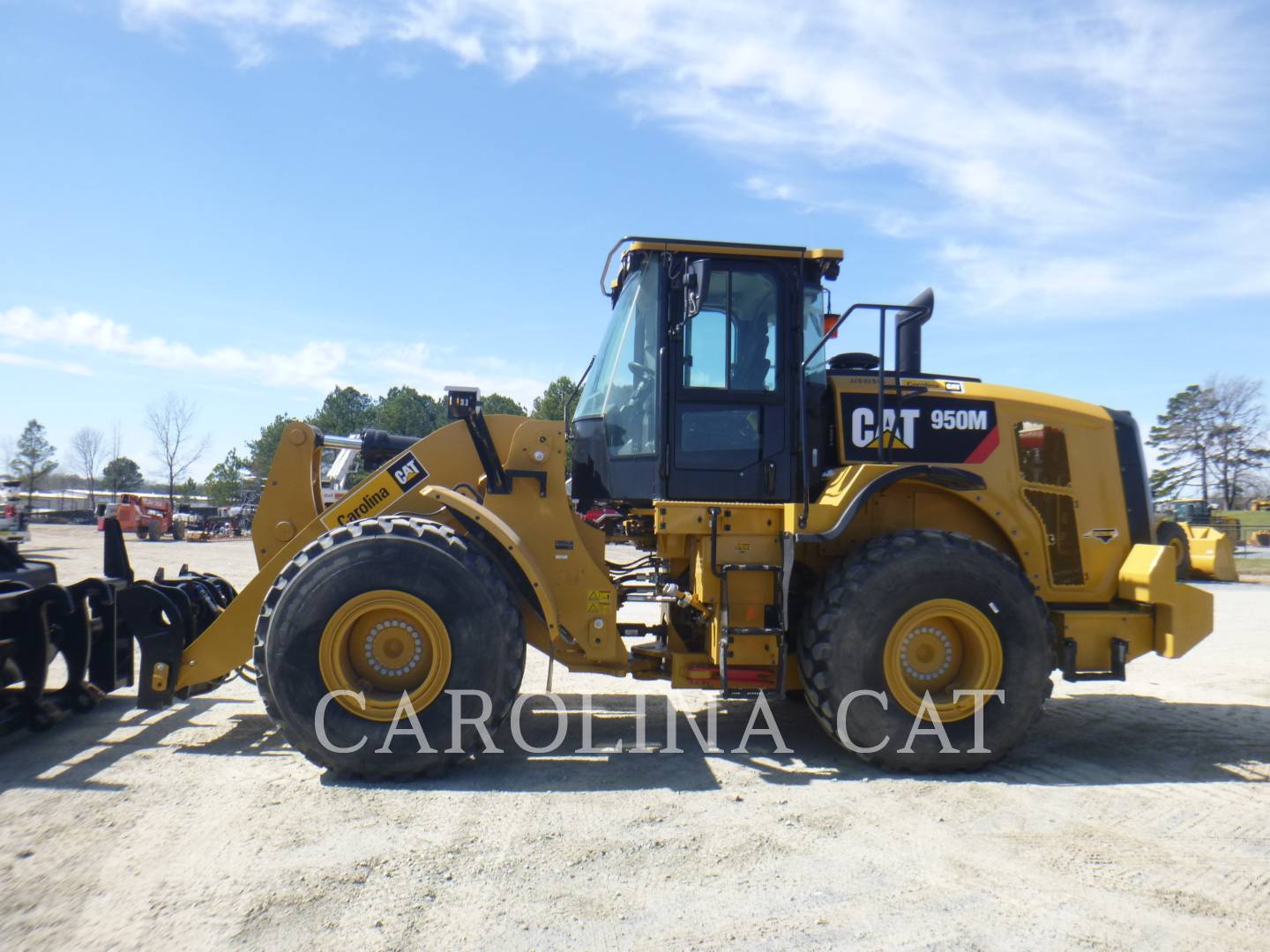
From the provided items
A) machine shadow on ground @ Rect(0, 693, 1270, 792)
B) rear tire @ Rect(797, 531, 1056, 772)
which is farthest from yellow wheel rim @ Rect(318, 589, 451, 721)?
rear tire @ Rect(797, 531, 1056, 772)

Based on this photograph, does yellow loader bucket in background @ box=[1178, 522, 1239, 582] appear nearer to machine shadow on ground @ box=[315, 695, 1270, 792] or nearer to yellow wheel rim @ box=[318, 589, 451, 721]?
machine shadow on ground @ box=[315, 695, 1270, 792]

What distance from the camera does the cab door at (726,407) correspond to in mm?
5312

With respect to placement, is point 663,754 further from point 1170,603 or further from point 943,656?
point 1170,603

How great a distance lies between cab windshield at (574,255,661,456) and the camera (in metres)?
5.38

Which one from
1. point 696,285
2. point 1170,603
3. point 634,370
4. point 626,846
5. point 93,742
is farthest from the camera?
point 634,370

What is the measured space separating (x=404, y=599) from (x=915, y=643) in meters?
2.87

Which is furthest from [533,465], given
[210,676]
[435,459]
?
[210,676]

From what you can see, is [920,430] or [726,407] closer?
[726,407]

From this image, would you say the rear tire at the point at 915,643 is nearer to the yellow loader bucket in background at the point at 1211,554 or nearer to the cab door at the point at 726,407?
the cab door at the point at 726,407

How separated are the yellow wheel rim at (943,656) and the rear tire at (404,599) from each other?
2.14m

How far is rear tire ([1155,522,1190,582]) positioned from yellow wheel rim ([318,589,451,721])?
14.9 feet

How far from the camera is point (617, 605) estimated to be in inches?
206

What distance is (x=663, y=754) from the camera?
5160mm

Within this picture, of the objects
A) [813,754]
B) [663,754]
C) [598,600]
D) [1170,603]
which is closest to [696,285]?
[598,600]
